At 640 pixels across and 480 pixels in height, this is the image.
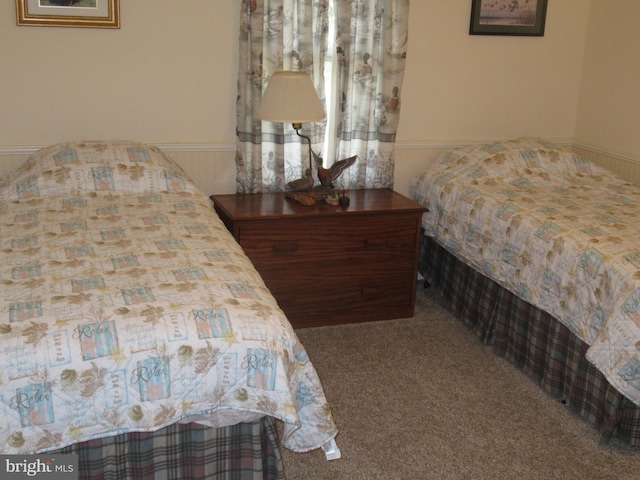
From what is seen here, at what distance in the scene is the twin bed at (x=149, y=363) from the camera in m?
1.68

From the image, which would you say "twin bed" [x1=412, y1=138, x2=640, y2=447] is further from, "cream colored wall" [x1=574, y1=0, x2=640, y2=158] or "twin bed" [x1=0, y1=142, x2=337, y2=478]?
"twin bed" [x1=0, y1=142, x2=337, y2=478]

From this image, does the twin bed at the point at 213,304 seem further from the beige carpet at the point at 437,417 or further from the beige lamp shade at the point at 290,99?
the beige lamp shade at the point at 290,99

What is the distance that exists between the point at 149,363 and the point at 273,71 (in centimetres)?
196

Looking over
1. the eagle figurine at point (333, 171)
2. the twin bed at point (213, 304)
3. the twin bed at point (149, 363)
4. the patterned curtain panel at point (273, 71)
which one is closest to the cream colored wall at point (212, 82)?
the patterned curtain panel at point (273, 71)

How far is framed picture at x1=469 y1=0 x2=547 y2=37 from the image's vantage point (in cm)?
369

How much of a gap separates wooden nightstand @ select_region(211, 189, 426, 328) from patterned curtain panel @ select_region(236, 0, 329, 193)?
15cm

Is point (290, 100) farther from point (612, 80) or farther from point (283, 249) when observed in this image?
point (612, 80)

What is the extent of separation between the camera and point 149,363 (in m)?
1.75

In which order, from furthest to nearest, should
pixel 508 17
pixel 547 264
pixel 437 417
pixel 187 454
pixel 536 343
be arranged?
pixel 508 17 < pixel 536 343 < pixel 547 264 < pixel 437 417 < pixel 187 454

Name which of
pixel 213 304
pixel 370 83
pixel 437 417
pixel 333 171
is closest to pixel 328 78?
pixel 370 83

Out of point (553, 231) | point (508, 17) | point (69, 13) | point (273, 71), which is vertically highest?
point (508, 17)

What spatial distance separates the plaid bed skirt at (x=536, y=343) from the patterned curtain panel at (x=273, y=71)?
93cm

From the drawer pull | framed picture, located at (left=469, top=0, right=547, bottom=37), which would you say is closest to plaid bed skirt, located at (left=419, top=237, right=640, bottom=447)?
the drawer pull

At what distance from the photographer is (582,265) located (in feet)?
8.61
